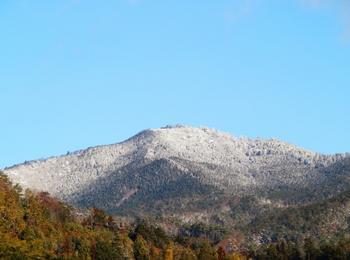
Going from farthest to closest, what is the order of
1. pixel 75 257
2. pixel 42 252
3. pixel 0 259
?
1. pixel 75 257
2. pixel 42 252
3. pixel 0 259

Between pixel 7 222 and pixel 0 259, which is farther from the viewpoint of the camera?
pixel 7 222

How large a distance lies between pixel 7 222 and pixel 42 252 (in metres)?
22.2

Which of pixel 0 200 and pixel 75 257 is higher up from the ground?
pixel 0 200

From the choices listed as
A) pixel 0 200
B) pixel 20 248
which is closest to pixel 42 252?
pixel 20 248

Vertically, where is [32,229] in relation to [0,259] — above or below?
above

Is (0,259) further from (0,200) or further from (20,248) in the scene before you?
(0,200)

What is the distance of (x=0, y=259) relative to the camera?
156 metres

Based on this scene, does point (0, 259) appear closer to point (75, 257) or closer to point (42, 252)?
point (42, 252)

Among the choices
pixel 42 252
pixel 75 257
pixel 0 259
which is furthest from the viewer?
pixel 75 257

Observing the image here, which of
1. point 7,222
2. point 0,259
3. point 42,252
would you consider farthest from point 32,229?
point 0,259

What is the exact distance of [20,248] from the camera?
163625 mm

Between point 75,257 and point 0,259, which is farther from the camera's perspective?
point 75,257

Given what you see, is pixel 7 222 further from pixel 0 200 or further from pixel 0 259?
pixel 0 259

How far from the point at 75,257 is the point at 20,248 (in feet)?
95.0
